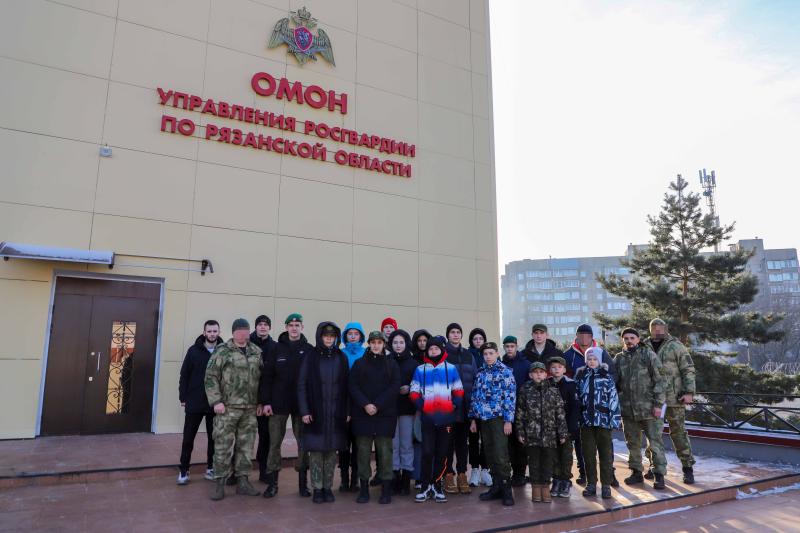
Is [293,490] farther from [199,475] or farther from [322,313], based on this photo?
[322,313]

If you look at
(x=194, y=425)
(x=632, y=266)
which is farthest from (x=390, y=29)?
(x=632, y=266)

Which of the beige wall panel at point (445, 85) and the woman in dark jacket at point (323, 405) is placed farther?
the beige wall panel at point (445, 85)

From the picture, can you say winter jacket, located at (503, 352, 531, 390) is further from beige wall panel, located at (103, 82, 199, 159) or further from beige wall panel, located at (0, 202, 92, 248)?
beige wall panel, located at (0, 202, 92, 248)

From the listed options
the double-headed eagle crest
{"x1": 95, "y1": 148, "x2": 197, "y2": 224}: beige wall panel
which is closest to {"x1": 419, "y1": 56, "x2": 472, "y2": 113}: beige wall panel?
the double-headed eagle crest

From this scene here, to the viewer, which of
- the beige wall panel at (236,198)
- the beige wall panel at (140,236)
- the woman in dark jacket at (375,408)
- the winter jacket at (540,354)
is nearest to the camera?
the woman in dark jacket at (375,408)

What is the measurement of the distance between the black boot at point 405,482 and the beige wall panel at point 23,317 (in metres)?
6.47

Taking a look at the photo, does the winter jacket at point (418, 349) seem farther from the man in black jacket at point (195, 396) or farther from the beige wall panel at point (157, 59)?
the beige wall panel at point (157, 59)

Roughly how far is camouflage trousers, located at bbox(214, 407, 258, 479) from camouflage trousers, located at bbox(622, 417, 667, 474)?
15.3ft

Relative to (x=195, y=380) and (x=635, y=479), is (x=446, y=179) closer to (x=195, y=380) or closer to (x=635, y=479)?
(x=635, y=479)

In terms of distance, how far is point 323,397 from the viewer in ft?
18.2

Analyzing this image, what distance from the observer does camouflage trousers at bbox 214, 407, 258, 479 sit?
5457mm

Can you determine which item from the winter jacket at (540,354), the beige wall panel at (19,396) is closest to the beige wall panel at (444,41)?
the winter jacket at (540,354)

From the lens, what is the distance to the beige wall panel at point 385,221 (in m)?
11.5

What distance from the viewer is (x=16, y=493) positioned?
17.8ft
